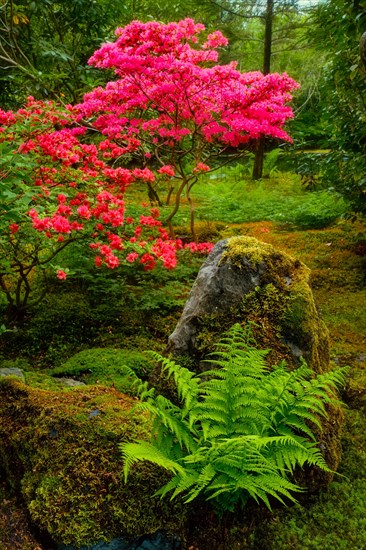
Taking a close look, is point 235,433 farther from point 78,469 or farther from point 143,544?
point 78,469

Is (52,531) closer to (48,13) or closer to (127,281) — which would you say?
(127,281)

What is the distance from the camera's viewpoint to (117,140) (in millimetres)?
7051

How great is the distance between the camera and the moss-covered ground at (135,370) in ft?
7.50

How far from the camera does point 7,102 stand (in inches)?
342

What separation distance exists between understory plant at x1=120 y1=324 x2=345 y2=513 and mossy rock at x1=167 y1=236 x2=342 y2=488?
15.6 inches

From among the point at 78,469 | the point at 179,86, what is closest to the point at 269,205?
the point at 179,86

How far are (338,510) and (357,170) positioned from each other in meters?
4.11

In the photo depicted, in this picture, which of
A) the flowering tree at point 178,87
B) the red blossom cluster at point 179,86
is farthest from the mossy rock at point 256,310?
the red blossom cluster at point 179,86

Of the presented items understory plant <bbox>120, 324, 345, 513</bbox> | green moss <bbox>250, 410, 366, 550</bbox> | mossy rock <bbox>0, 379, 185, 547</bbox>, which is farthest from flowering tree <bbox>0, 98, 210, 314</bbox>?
green moss <bbox>250, 410, 366, 550</bbox>

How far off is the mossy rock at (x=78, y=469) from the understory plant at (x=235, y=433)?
0.38 ft

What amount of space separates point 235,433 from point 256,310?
0.95 metres

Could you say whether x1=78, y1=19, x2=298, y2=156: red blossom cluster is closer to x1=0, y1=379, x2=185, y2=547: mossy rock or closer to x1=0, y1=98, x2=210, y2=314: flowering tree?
x1=0, y1=98, x2=210, y2=314: flowering tree

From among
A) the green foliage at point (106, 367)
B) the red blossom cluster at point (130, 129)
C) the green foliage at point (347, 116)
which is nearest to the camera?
the green foliage at point (106, 367)

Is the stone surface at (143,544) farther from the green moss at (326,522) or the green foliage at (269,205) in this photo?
the green foliage at (269,205)
